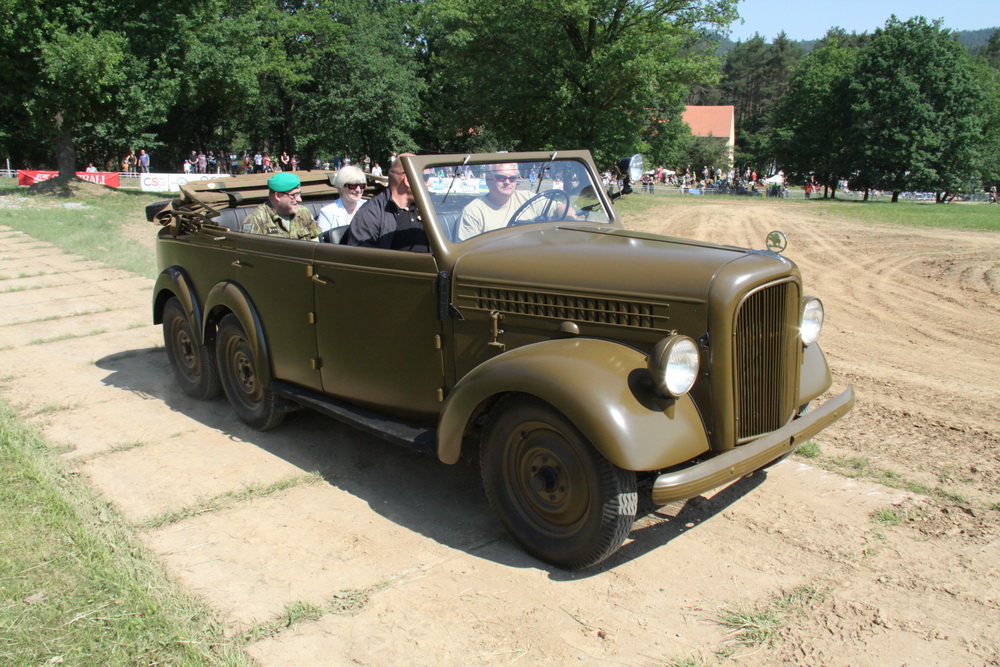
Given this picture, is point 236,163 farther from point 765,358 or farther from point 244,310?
point 765,358

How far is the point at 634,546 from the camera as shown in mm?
3771

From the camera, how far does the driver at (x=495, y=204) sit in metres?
4.20

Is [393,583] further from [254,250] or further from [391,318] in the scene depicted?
[254,250]

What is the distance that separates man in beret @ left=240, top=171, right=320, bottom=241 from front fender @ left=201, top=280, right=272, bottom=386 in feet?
1.59

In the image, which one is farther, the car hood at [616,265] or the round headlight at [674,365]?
the car hood at [616,265]

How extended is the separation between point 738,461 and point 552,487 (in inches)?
31.6

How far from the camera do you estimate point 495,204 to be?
434 cm

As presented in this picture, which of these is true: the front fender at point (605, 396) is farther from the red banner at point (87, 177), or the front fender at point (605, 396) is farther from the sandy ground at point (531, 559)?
the red banner at point (87, 177)

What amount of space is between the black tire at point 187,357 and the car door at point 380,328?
5.27 feet

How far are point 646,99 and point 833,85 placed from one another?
2692 centimetres

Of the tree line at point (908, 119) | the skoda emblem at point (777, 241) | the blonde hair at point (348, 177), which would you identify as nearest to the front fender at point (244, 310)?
the blonde hair at point (348, 177)

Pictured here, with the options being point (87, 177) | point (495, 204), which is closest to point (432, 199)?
point (495, 204)

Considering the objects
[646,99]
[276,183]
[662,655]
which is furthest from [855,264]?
[646,99]

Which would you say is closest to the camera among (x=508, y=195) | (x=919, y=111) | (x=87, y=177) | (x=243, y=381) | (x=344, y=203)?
(x=508, y=195)
